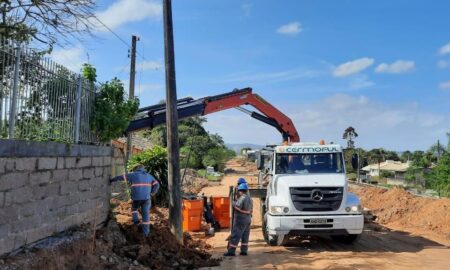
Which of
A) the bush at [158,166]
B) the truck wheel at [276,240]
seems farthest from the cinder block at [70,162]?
the bush at [158,166]

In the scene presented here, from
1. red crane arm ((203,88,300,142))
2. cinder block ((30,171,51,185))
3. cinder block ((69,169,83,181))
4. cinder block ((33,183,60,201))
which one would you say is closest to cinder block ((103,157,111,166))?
cinder block ((69,169,83,181))

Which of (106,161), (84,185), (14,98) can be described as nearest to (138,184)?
(106,161)

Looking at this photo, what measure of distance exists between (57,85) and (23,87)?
1393 millimetres

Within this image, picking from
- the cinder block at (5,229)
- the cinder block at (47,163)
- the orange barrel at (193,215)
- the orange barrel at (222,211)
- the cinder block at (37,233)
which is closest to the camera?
the cinder block at (5,229)

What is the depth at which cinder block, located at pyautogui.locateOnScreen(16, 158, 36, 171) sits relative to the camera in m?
6.87

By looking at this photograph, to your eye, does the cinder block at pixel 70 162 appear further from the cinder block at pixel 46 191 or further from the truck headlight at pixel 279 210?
the truck headlight at pixel 279 210

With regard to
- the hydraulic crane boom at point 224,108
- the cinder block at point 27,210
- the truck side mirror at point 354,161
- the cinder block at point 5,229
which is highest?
the hydraulic crane boom at point 224,108

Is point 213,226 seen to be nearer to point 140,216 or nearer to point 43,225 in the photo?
point 140,216

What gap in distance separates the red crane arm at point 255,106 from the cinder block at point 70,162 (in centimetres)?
738

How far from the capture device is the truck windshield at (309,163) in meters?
13.6

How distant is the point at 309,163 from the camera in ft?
45.0

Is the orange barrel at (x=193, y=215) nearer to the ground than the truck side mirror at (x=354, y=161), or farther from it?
nearer to the ground

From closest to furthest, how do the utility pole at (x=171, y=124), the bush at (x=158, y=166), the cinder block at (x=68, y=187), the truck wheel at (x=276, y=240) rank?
the cinder block at (x=68, y=187), the utility pole at (x=171, y=124), the truck wheel at (x=276, y=240), the bush at (x=158, y=166)

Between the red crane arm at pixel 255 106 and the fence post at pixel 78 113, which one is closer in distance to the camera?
the fence post at pixel 78 113
